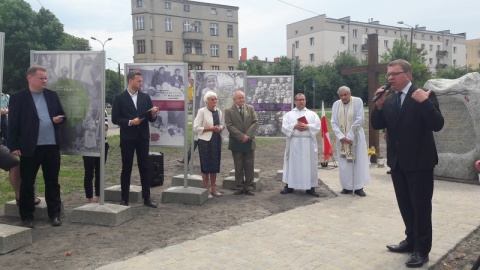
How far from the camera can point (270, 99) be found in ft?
32.7

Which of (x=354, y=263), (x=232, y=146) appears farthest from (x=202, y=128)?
(x=354, y=263)

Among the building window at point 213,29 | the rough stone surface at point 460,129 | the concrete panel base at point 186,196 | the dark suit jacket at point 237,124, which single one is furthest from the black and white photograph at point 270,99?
the building window at point 213,29

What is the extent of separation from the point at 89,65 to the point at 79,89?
356 millimetres

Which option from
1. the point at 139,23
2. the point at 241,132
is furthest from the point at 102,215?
the point at 139,23

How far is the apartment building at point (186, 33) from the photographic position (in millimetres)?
61844

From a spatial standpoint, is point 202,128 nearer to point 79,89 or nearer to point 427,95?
point 79,89

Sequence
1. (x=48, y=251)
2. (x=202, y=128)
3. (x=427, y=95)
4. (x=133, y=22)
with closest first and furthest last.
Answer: (x=427, y=95) → (x=48, y=251) → (x=202, y=128) → (x=133, y=22)

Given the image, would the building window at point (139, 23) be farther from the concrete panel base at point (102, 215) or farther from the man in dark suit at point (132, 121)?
the concrete panel base at point (102, 215)

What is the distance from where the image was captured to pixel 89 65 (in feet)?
19.7

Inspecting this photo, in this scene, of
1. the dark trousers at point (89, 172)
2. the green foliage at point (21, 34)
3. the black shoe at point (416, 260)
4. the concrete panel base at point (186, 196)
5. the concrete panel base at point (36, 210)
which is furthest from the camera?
the green foliage at point (21, 34)

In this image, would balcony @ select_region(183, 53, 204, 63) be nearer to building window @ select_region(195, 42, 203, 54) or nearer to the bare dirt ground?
building window @ select_region(195, 42, 203, 54)

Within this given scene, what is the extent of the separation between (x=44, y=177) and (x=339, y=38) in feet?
229

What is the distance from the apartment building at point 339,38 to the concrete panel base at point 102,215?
62373 mm

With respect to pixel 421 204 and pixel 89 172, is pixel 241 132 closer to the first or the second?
pixel 89 172
